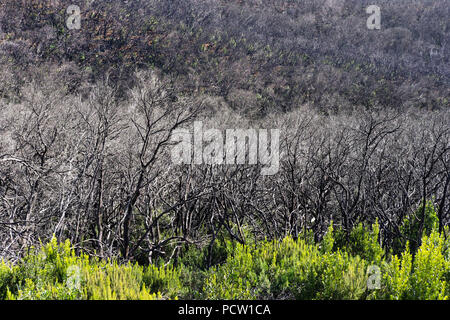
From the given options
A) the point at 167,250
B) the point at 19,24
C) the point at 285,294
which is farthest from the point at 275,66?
the point at 285,294

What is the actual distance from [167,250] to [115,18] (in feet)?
109

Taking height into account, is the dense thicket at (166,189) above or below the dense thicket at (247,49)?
below

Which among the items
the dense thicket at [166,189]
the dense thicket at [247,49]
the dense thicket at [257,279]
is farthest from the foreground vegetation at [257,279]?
the dense thicket at [247,49]

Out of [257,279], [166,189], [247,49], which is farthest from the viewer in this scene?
[247,49]

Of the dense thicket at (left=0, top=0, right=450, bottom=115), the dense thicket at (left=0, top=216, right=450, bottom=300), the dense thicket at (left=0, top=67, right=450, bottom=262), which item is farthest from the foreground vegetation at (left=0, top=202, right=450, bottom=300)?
the dense thicket at (left=0, top=0, right=450, bottom=115)

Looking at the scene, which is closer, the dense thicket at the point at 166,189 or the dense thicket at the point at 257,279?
the dense thicket at the point at 257,279

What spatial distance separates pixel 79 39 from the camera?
1187 inches

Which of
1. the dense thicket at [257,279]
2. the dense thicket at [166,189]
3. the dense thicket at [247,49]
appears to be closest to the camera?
the dense thicket at [257,279]

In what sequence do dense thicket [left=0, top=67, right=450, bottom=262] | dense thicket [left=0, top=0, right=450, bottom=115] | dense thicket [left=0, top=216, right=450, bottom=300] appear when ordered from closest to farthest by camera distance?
dense thicket [left=0, top=216, right=450, bottom=300] → dense thicket [left=0, top=67, right=450, bottom=262] → dense thicket [left=0, top=0, right=450, bottom=115]

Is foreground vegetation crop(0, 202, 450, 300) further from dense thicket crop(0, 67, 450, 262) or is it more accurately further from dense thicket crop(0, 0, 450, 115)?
dense thicket crop(0, 0, 450, 115)

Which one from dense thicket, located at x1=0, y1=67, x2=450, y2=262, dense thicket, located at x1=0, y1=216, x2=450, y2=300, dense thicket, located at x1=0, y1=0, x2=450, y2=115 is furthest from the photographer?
dense thicket, located at x1=0, y1=0, x2=450, y2=115

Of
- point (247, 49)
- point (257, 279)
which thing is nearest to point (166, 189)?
point (257, 279)

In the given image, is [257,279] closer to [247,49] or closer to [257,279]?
[257,279]

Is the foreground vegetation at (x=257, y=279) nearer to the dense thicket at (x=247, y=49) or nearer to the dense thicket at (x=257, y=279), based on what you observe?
the dense thicket at (x=257, y=279)
